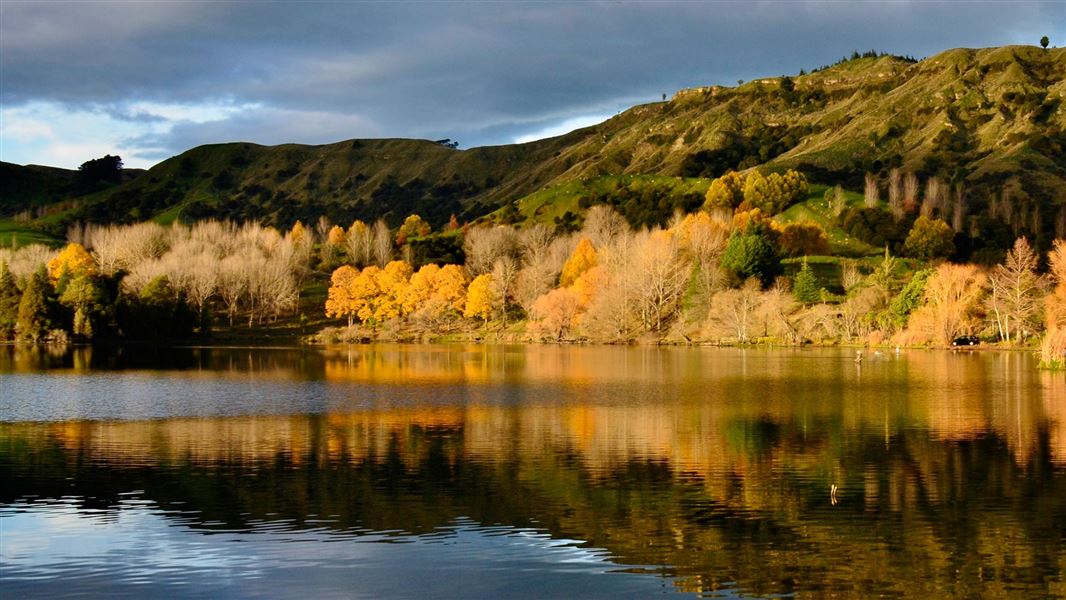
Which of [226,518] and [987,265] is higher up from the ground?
[987,265]

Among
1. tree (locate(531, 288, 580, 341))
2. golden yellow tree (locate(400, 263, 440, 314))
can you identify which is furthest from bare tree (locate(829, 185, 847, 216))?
golden yellow tree (locate(400, 263, 440, 314))

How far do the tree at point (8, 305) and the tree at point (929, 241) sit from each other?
388 ft

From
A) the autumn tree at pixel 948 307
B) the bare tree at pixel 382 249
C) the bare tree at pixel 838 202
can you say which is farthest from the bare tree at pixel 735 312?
the bare tree at pixel 382 249

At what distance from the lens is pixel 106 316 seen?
418 ft

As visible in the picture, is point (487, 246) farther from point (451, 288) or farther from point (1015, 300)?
point (1015, 300)

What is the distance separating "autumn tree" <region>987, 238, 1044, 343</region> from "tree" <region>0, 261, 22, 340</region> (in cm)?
11420

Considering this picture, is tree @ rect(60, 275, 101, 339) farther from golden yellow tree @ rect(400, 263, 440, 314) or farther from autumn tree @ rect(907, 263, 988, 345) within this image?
autumn tree @ rect(907, 263, 988, 345)

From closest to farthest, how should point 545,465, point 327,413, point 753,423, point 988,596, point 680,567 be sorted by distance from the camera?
point 988,596 < point 680,567 < point 545,465 < point 753,423 < point 327,413

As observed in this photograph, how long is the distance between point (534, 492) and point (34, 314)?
4522 inches

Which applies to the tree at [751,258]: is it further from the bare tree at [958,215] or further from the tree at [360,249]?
Answer: the tree at [360,249]

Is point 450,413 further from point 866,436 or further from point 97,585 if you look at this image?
point 97,585

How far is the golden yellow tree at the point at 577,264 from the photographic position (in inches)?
5674

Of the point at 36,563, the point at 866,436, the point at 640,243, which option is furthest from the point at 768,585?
the point at 640,243

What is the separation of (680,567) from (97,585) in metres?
10.8
